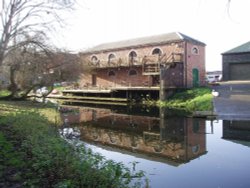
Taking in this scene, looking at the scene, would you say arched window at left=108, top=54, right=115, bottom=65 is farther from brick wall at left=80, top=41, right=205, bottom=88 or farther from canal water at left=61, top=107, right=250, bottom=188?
canal water at left=61, top=107, right=250, bottom=188

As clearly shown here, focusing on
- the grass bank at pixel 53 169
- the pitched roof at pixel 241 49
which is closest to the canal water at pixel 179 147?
the grass bank at pixel 53 169

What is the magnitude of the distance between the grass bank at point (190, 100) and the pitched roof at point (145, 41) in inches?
203

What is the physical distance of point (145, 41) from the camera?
30734mm

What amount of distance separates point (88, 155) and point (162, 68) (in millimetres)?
20080

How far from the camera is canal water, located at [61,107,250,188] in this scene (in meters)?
7.34

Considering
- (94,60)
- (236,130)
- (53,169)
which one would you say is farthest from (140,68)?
(53,169)

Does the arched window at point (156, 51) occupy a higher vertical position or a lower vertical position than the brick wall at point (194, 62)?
higher

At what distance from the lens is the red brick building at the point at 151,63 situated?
27.1 m

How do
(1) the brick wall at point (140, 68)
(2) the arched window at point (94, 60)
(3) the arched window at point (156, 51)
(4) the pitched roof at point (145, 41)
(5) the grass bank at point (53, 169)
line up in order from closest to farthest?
(5) the grass bank at point (53, 169)
(1) the brick wall at point (140, 68)
(4) the pitched roof at point (145, 41)
(3) the arched window at point (156, 51)
(2) the arched window at point (94, 60)

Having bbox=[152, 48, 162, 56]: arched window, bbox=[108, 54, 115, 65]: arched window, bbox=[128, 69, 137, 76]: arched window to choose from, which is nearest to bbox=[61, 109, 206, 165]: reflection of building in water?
bbox=[152, 48, 162, 56]: arched window

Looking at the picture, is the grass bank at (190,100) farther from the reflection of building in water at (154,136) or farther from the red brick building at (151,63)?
the reflection of building in water at (154,136)

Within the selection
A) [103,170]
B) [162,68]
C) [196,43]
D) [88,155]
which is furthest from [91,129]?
[196,43]

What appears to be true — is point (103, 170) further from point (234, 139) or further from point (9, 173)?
point (234, 139)

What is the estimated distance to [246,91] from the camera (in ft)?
77.4
